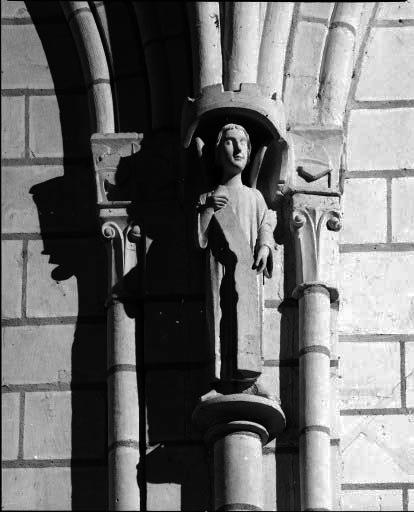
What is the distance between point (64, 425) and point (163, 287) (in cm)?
85

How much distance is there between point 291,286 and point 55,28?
81.8 inches

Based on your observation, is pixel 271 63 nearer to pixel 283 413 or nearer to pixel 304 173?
pixel 304 173

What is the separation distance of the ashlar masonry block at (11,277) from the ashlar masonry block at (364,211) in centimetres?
167

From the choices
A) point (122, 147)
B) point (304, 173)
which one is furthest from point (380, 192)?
point (122, 147)

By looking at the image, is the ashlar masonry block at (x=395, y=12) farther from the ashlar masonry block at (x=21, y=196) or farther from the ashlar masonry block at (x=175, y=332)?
the ashlar masonry block at (x=175, y=332)

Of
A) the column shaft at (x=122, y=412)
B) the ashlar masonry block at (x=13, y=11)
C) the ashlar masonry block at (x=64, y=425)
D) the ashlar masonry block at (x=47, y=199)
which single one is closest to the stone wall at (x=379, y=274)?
the column shaft at (x=122, y=412)

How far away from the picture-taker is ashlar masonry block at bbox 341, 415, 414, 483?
37.5 feet

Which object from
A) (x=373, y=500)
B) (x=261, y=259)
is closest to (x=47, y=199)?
(x=261, y=259)

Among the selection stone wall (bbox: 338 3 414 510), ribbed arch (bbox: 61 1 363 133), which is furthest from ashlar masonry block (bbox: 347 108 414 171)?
ribbed arch (bbox: 61 1 363 133)

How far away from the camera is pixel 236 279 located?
11297 millimetres

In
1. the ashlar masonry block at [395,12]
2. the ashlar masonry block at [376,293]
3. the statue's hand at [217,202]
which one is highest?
the ashlar masonry block at [395,12]

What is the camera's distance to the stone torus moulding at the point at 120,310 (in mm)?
11211

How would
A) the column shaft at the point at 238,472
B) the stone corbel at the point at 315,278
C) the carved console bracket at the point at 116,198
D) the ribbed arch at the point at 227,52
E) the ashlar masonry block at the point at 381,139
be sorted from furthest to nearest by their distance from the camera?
the ashlar masonry block at the point at 381,139
the ribbed arch at the point at 227,52
the carved console bracket at the point at 116,198
the stone corbel at the point at 315,278
the column shaft at the point at 238,472

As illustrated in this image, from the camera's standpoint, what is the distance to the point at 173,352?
11.5 metres
